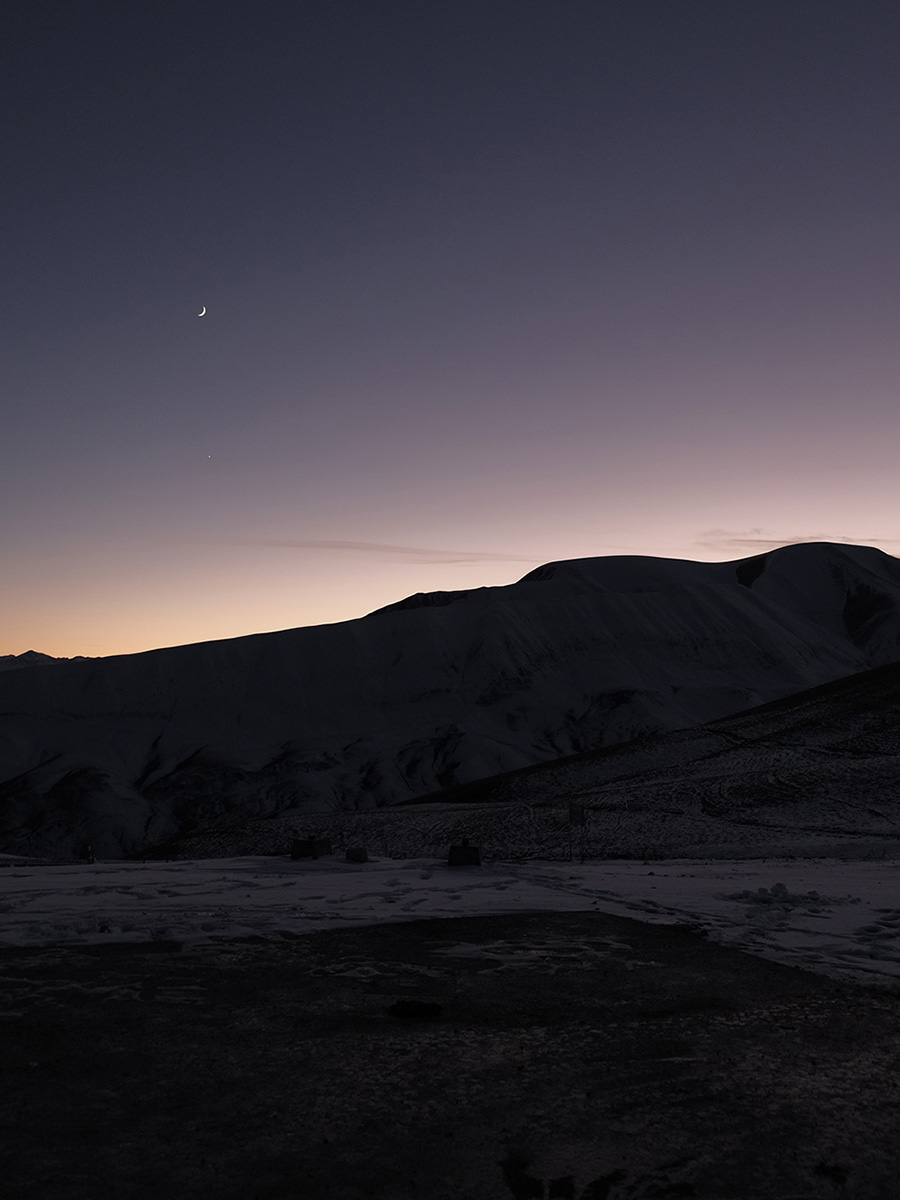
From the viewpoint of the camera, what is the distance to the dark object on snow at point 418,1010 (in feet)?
23.9

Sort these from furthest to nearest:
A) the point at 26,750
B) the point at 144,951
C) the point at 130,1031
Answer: the point at 26,750, the point at 144,951, the point at 130,1031

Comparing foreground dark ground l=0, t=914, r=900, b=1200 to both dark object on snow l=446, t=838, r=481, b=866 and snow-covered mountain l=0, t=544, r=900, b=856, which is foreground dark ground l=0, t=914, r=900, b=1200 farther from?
snow-covered mountain l=0, t=544, r=900, b=856

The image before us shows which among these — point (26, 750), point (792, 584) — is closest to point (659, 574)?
point (792, 584)

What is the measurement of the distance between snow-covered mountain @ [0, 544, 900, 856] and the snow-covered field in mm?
70177

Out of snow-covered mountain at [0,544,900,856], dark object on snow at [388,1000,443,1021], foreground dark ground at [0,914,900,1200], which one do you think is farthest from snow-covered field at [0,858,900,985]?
snow-covered mountain at [0,544,900,856]

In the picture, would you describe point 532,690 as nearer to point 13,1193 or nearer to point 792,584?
point 792,584

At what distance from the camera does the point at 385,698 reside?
119812mm

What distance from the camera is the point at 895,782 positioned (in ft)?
123

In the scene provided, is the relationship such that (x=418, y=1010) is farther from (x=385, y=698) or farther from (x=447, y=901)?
(x=385, y=698)

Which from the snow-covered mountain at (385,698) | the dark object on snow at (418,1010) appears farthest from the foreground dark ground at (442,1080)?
the snow-covered mountain at (385,698)

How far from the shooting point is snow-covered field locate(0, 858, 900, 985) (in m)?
10.4

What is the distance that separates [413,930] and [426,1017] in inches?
150

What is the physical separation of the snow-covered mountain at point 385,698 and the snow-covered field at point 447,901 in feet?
230

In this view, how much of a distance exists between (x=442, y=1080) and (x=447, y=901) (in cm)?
741
